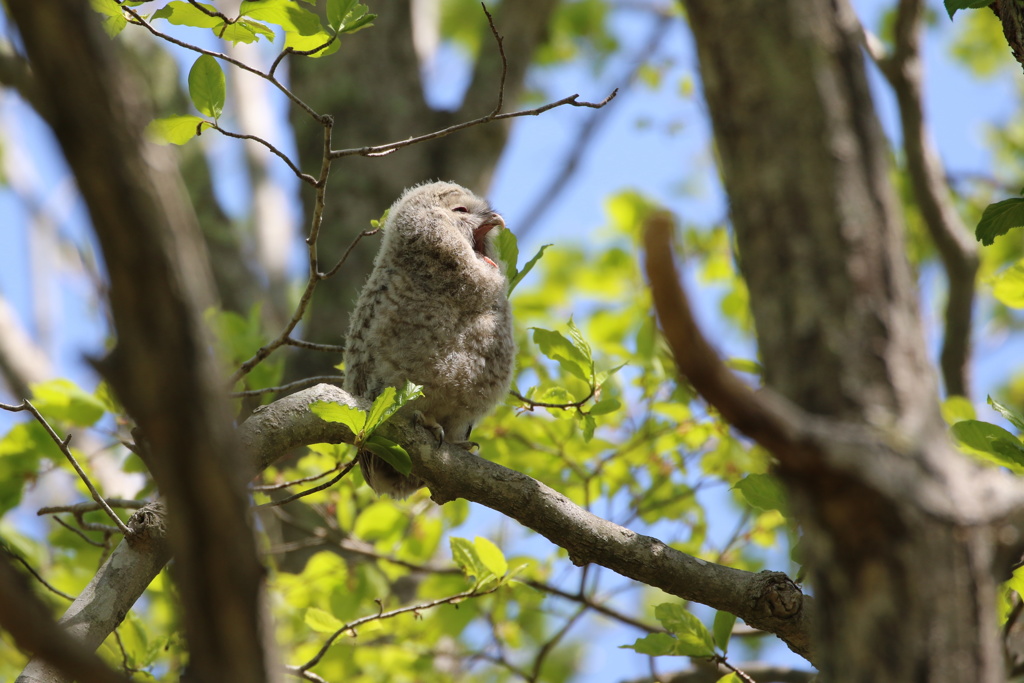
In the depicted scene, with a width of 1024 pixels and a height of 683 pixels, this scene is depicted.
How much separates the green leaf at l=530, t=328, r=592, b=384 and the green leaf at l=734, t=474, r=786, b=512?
0.71 metres

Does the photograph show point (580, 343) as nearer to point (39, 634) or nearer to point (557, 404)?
point (557, 404)

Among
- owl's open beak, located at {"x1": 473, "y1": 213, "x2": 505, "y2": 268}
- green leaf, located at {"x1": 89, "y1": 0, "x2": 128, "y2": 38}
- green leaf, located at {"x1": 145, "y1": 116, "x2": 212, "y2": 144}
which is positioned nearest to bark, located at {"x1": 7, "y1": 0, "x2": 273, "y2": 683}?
green leaf, located at {"x1": 89, "y1": 0, "x2": 128, "y2": 38}

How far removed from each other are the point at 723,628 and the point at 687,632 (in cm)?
15

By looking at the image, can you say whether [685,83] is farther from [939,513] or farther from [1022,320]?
[939,513]

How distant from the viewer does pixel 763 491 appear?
2758mm

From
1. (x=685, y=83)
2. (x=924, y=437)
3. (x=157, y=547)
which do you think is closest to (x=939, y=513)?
(x=924, y=437)

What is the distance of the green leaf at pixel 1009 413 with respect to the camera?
8.36 ft

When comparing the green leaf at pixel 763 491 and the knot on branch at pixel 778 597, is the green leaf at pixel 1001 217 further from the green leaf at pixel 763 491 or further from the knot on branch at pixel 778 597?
the knot on branch at pixel 778 597

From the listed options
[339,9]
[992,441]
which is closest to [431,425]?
[339,9]

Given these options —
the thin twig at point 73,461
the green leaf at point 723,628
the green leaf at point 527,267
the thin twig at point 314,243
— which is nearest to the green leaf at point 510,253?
the green leaf at point 527,267

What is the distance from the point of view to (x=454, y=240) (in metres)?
3.71

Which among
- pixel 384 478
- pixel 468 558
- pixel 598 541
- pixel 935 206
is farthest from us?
pixel 935 206

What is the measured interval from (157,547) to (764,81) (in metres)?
2.04

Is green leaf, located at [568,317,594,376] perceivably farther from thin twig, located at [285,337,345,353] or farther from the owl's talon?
thin twig, located at [285,337,345,353]
